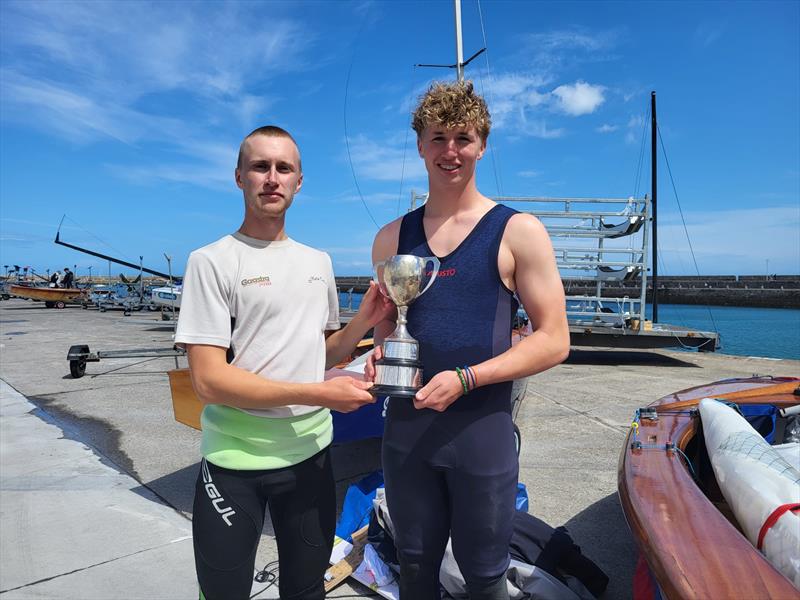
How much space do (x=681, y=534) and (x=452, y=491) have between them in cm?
70

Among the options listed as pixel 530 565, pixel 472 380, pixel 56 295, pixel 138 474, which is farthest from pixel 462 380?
pixel 56 295

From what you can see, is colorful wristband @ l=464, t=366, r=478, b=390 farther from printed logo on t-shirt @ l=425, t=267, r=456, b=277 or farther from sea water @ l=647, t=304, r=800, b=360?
sea water @ l=647, t=304, r=800, b=360

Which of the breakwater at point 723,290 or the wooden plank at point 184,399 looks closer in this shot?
the wooden plank at point 184,399

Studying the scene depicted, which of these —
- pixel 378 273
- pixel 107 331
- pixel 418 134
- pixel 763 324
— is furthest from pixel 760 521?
pixel 763 324

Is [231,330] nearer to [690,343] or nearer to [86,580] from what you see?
[86,580]

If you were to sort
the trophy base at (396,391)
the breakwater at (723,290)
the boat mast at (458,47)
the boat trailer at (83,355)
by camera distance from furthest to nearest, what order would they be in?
the breakwater at (723,290), the boat mast at (458,47), the boat trailer at (83,355), the trophy base at (396,391)

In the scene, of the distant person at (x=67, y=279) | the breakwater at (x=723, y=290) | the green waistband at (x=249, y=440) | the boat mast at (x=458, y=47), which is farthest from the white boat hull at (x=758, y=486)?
the breakwater at (x=723, y=290)

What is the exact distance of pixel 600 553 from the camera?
308 centimetres

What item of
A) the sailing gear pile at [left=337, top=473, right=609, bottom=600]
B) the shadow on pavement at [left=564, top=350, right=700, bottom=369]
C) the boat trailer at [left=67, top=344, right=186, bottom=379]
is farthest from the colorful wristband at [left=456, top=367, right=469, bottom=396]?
the shadow on pavement at [left=564, top=350, right=700, bottom=369]

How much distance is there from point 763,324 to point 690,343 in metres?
30.7

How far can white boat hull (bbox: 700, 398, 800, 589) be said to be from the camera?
1570 mm

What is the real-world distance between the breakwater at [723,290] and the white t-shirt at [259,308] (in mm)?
42123

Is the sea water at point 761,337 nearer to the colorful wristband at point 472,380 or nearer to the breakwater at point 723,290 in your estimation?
the breakwater at point 723,290

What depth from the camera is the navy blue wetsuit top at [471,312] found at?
1598 mm
